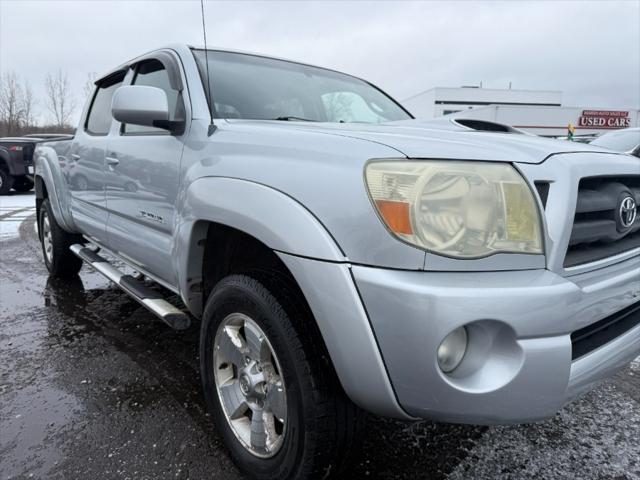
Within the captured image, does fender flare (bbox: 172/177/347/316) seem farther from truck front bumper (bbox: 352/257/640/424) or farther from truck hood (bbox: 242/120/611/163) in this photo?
truck hood (bbox: 242/120/611/163)

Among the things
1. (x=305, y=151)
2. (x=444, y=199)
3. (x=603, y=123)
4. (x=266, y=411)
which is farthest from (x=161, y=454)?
(x=603, y=123)

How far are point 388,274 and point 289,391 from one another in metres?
0.56

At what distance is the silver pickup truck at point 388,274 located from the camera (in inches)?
50.6

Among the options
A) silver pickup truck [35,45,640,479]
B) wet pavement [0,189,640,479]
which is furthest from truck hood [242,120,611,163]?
wet pavement [0,189,640,479]

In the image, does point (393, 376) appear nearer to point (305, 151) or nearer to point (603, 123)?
point (305, 151)

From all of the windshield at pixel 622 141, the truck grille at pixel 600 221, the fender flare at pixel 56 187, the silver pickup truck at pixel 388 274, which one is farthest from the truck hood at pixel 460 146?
the windshield at pixel 622 141

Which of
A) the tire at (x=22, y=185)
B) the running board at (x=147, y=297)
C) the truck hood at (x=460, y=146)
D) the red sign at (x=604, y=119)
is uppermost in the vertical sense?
the red sign at (x=604, y=119)

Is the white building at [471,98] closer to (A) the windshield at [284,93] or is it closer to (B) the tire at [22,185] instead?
(B) the tire at [22,185]

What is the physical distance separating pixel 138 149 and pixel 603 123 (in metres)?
41.1

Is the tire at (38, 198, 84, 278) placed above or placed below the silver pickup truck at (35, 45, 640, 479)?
below

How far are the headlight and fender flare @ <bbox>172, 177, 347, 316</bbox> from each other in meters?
0.21

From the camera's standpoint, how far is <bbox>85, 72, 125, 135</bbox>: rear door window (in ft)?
11.4

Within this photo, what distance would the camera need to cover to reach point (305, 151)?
1.56 metres

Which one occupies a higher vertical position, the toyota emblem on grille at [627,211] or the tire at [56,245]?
the toyota emblem on grille at [627,211]
